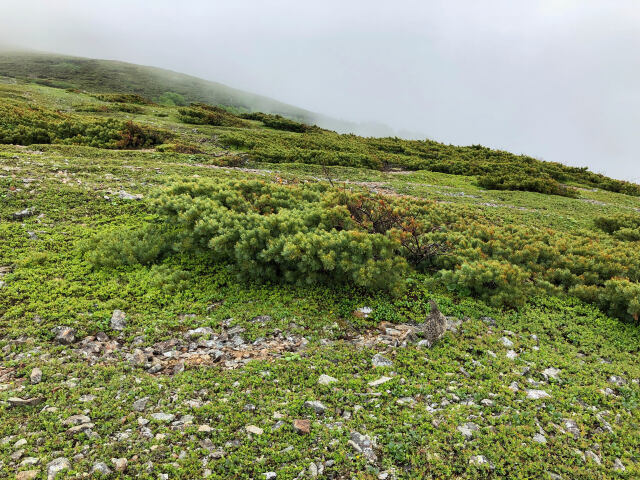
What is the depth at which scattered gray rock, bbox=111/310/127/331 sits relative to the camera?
673cm

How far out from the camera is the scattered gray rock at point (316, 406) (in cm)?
511

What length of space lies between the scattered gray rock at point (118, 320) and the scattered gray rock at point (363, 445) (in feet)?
16.1

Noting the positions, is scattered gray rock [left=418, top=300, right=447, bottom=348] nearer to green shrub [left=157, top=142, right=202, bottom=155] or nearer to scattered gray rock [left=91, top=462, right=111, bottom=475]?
scattered gray rock [left=91, top=462, right=111, bottom=475]

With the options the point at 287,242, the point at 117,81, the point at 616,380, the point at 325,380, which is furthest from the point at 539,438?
the point at 117,81

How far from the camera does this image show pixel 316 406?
5.18 meters

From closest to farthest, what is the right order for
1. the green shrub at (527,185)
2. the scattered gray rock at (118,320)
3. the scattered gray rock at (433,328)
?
the scattered gray rock at (118,320)
the scattered gray rock at (433,328)
the green shrub at (527,185)

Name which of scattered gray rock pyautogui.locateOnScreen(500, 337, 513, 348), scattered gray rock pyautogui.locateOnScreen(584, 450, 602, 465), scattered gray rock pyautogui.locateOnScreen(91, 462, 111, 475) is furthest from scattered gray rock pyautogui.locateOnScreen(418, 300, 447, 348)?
scattered gray rock pyautogui.locateOnScreen(91, 462, 111, 475)

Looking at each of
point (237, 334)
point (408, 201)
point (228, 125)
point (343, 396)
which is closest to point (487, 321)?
point (343, 396)

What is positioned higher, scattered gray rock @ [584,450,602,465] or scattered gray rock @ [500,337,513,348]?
scattered gray rock @ [500,337,513,348]

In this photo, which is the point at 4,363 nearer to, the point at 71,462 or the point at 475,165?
the point at 71,462

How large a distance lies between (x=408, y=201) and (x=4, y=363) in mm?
13180

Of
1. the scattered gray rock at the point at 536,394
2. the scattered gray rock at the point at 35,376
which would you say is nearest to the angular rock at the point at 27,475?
the scattered gray rock at the point at 35,376

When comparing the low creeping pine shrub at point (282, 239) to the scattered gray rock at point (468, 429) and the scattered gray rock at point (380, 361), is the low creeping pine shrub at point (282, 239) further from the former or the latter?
the scattered gray rock at point (468, 429)

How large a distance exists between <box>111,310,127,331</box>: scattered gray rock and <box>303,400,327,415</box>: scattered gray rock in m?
4.06
